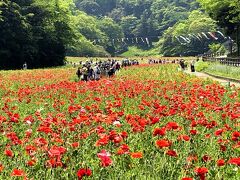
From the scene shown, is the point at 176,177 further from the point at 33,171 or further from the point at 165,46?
the point at 165,46

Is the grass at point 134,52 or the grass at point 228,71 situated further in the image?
the grass at point 134,52

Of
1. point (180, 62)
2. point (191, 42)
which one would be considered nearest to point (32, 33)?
point (180, 62)

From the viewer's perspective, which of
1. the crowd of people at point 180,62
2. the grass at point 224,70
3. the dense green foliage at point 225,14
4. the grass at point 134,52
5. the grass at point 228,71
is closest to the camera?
the grass at point 228,71

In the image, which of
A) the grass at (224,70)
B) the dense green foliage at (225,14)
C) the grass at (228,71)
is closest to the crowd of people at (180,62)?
the grass at (224,70)

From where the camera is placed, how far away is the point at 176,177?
16.1 ft

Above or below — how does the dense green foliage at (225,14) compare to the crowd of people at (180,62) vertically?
above

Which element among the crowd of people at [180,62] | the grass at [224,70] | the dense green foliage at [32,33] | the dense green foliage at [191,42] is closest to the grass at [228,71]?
the grass at [224,70]

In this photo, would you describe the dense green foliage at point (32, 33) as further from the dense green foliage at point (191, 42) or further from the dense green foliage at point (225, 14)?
the dense green foliage at point (191, 42)

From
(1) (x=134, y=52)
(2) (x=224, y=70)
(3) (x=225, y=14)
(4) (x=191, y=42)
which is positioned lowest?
(1) (x=134, y=52)

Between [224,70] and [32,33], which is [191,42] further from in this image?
[224,70]

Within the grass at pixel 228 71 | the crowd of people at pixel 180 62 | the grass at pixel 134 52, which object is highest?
the grass at pixel 228 71

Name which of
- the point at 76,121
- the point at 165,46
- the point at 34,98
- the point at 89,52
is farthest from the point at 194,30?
the point at 76,121

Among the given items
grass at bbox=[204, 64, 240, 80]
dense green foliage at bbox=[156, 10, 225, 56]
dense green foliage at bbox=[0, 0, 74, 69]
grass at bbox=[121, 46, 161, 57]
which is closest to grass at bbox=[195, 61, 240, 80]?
grass at bbox=[204, 64, 240, 80]

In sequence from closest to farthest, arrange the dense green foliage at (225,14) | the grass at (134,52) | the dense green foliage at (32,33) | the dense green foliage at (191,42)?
the dense green foliage at (32,33), the dense green foliage at (225,14), the dense green foliage at (191,42), the grass at (134,52)
